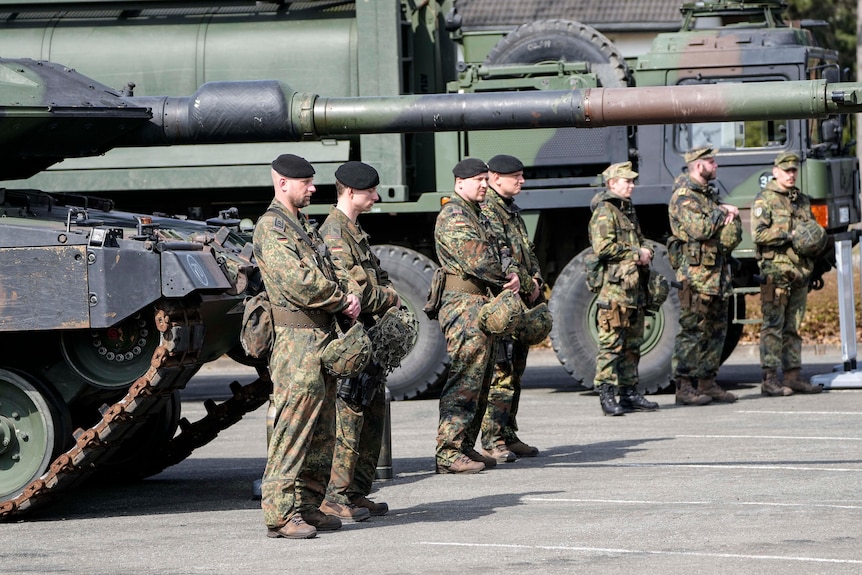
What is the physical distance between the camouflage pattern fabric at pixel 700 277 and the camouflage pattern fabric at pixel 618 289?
557 millimetres

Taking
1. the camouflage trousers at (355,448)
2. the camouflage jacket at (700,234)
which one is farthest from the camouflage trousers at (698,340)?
the camouflage trousers at (355,448)

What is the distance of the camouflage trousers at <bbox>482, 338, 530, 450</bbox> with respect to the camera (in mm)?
10891

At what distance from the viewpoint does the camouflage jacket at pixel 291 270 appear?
26.3ft

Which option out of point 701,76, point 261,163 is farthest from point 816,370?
point 261,163

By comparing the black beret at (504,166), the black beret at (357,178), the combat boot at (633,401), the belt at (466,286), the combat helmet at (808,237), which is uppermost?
the black beret at (504,166)

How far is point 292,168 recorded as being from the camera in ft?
27.2

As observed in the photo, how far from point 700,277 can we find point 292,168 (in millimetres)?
6060

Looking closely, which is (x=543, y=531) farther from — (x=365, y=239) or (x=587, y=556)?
(x=365, y=239)

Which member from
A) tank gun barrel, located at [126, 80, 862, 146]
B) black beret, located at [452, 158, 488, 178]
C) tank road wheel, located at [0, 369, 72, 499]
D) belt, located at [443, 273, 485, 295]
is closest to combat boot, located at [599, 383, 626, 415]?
belt, located at [443, 273, 485, 295]

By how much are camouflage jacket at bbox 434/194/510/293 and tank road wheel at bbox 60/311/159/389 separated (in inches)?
86.0

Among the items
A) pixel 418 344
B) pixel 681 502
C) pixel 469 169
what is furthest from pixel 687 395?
pixel 681 502

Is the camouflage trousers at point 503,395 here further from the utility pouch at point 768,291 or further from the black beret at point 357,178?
the utility pouch at point 768,291

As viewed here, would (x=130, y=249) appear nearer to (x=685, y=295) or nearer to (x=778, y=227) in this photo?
(x=685, y=295)

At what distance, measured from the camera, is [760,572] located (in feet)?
22.8
